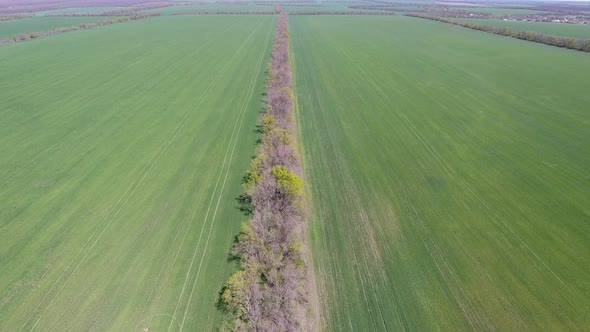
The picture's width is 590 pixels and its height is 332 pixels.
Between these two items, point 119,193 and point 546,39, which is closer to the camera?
point 119,193

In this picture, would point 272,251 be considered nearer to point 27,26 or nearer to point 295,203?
point 295,203

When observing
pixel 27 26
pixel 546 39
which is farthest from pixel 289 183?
pixel 27 26

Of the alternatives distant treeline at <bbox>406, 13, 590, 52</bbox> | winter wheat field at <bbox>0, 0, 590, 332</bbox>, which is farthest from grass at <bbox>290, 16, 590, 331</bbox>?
distant treeline at <bbox>406, 13, 590, 52</bbox>

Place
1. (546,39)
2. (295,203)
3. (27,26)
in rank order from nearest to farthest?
(295,203), (546,39), (27,26)

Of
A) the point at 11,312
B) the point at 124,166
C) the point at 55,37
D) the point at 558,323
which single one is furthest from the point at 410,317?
the point at 55,37

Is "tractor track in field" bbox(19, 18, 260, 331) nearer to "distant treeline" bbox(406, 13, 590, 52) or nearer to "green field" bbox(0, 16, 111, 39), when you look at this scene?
"distant treeline" bbox(406, 13, 590, 52)

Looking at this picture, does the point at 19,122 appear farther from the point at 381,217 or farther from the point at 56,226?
the point at 381,217

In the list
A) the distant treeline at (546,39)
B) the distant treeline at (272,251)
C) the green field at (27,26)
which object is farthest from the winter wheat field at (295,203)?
the green field at (27,26)
